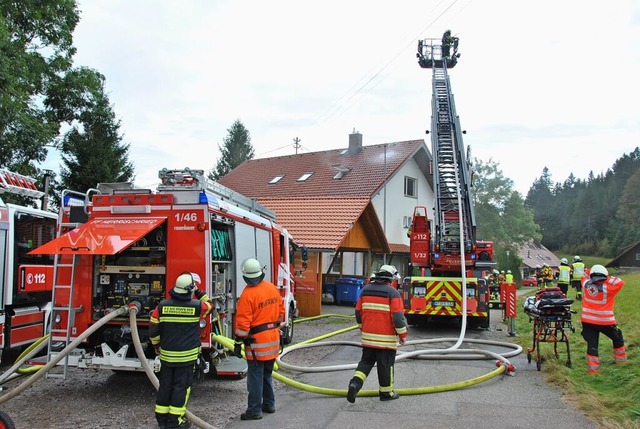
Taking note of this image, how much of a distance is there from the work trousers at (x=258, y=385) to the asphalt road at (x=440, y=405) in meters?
0.15

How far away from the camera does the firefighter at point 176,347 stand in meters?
5.25

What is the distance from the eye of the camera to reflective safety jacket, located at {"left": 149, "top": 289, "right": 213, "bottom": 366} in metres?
5.35

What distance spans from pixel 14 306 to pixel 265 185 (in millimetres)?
19829

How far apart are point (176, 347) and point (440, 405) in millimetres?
3097

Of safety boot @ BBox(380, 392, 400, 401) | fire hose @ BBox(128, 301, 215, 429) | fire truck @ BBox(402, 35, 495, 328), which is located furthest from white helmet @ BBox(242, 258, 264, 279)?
fire truck @ BBox(402, 35, 495, 328)

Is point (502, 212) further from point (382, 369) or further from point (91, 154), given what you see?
point (382, 369)

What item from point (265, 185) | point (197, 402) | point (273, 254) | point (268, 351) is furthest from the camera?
point (265, 185)

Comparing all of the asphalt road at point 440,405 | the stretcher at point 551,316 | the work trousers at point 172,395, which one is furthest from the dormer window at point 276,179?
the work trousers at point 172,395

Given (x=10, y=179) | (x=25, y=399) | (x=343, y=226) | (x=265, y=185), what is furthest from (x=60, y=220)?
(x=265, y=185)

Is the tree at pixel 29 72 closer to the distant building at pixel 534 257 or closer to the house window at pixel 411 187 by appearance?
the house window at pixel 411 187

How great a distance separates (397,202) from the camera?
2631 cm

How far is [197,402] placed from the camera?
21.8 feet

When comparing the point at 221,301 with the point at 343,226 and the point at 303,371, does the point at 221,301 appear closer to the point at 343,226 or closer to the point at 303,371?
the point at 303,371

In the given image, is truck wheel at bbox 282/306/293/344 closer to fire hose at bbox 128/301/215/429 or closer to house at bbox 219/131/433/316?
fire hose at bbox 128/301/215/429
